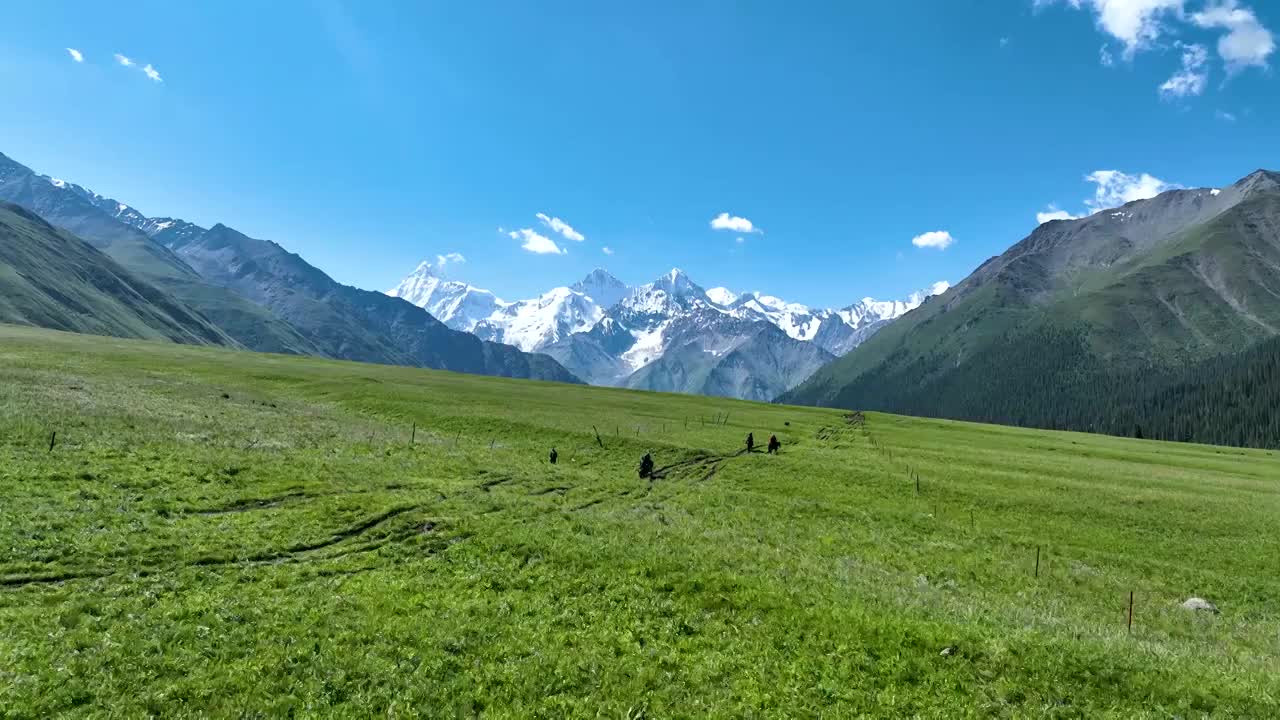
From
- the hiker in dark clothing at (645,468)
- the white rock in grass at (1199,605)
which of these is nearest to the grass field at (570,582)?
the white rock in grass at (1199,605)

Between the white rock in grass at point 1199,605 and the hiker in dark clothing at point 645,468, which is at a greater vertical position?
the white rock in grass at point 1199,605

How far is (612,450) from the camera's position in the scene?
61.8 metres

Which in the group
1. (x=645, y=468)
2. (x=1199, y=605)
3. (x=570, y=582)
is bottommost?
(x=570, y=582)

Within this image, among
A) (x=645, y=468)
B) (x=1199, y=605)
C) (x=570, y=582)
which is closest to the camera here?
(x=570, y=582)

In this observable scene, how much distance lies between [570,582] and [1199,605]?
101ft

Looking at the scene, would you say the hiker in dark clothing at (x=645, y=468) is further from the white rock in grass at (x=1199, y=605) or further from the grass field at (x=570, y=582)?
the white rock in grass at (x=1199, y=605)

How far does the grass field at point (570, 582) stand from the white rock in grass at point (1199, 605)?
2.76ft

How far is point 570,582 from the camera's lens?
78.4ft

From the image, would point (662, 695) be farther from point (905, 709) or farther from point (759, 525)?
point (759, 525)

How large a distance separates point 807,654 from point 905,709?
3239 mm

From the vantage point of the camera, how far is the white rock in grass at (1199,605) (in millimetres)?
28409

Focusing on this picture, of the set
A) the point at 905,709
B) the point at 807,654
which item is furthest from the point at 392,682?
the point at 905,709

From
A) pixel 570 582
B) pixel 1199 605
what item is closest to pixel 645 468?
pixel 570 582

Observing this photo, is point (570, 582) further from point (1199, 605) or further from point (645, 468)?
point (1199, 605)
